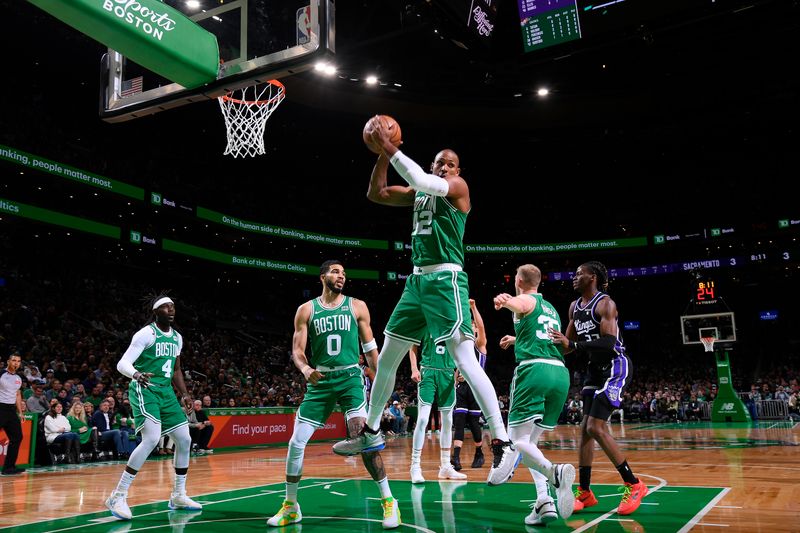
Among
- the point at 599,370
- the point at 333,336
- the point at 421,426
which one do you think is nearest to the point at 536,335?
the point at 599,370

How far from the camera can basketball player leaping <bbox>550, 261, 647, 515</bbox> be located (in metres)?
5.54

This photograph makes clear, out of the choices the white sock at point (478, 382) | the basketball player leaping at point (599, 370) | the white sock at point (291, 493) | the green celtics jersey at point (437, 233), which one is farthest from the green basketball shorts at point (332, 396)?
the basketball player leaping at point (599, 370)

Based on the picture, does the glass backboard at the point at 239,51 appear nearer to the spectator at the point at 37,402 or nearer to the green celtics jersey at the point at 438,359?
the green celtics jersey at the point at 438,359

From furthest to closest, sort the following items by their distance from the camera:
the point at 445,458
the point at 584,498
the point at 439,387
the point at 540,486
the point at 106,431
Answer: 1. the point at 106,431
2. the point at 439,387
3. the point at 445,458
4. the point at 584,498
5. the point at 540,486

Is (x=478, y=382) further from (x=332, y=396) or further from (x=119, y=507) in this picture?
(x=119, y=507)

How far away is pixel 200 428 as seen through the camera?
48.0 ft

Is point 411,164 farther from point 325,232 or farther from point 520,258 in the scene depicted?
point 520,258

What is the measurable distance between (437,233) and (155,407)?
3.55 metres

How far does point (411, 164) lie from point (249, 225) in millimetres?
25586

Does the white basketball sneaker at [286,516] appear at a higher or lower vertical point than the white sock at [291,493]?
lower

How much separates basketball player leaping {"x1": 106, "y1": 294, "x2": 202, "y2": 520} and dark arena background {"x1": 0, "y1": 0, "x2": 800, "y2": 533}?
44cm

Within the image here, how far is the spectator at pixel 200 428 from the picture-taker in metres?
14.5

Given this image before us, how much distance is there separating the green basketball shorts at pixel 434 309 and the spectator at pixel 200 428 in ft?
35.7

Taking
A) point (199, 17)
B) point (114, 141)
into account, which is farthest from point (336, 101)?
point (199, 17)
